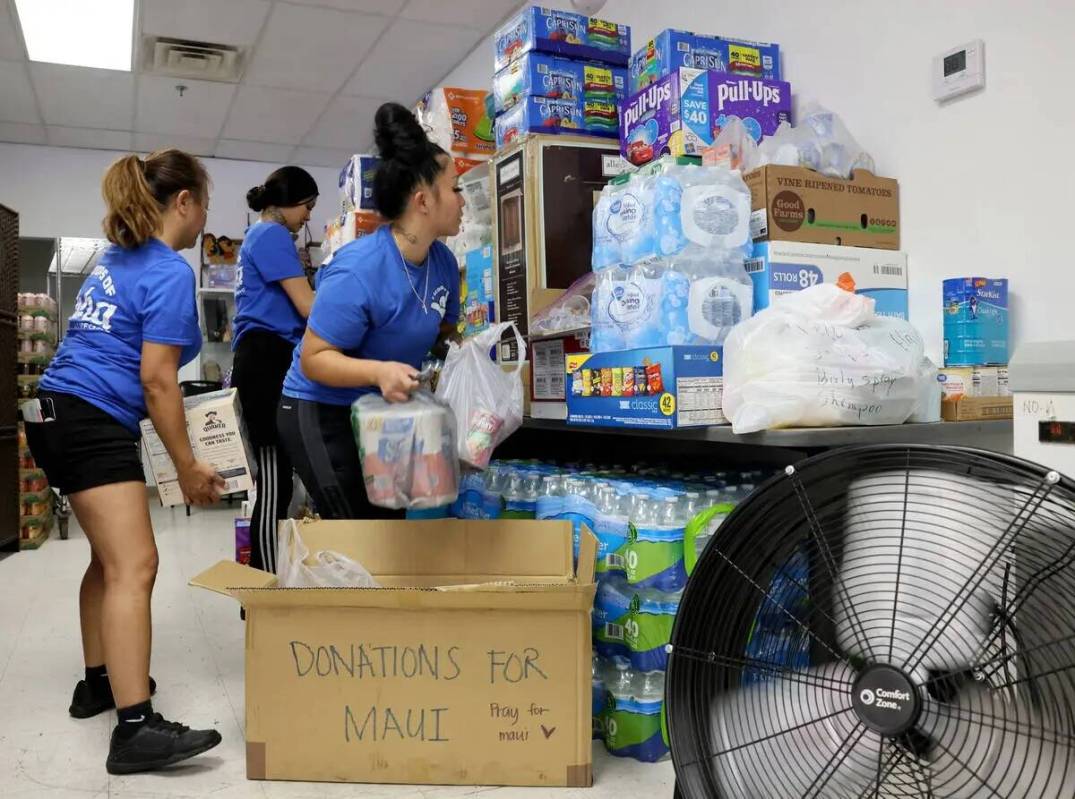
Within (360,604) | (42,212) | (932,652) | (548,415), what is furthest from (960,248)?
(42,212)

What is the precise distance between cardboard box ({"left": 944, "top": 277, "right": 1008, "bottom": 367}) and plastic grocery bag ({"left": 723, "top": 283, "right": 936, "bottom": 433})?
0.60ft

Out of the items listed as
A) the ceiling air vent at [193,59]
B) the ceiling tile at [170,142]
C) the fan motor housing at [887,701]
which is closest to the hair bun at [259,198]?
the ceiling air vent at [193,59]

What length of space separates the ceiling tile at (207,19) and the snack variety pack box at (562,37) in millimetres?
1916

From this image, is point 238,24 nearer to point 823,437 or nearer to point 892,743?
point 823,437

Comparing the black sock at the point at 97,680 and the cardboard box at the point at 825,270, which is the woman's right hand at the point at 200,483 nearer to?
the black sock at the point at 97,680

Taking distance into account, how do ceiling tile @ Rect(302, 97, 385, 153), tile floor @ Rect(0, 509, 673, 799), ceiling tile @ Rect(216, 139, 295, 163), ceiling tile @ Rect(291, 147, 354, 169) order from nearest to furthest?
tile floor @ Rect(0, 509, 673, 799) → ceiling tile @ Rect(302, 97, 385, 153) → ceiling tile @ Rect(216, 139, 295, 163) → ceiling tile @ Rect(291, 147, 354, 169)

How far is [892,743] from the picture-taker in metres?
1.02

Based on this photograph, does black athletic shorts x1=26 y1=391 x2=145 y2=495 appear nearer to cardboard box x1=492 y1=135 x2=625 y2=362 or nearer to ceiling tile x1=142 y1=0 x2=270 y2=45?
cardboard box x1=492 y1=135 x2=625 y2=362

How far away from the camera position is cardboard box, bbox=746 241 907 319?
2.10 m

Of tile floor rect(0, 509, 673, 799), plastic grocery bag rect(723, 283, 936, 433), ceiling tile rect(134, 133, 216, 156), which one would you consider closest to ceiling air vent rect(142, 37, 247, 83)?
ceiling tile rect(134, 133, 216, 156)

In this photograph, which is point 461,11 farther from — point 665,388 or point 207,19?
point 665,388

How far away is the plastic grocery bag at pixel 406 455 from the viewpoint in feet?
5.49

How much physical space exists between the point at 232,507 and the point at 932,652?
5675mm

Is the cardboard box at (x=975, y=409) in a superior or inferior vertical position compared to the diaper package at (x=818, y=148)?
inferior
